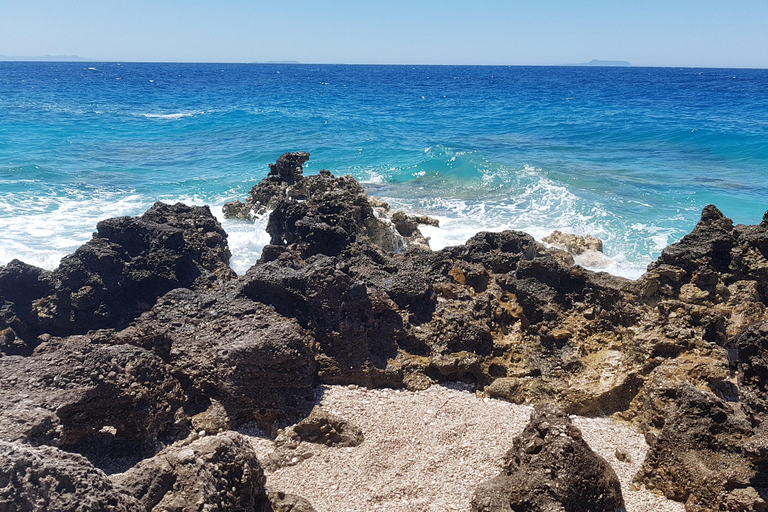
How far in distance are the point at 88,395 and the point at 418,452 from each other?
2.98 metres

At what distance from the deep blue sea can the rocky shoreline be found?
364 cm

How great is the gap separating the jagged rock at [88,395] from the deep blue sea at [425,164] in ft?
16.6

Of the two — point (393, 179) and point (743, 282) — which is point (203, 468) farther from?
point (393, 179)

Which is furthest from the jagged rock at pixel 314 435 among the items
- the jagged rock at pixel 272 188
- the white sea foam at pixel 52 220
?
the jagged rock at pixel 272 188

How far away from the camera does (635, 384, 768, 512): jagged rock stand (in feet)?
14.2

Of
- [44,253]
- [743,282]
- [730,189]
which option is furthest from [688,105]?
[44,253]

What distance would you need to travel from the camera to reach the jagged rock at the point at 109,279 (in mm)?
6363

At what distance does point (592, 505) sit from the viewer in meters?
4.18

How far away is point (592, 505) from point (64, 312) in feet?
19.6

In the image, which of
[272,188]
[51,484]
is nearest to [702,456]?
[51,484]

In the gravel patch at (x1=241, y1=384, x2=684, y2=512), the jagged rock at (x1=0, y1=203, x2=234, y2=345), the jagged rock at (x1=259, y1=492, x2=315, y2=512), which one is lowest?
the gravel patch at (x1=241, y1=384, x2=684, y2=512)

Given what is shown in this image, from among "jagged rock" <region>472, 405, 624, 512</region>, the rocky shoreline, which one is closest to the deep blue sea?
the rocky shoreline

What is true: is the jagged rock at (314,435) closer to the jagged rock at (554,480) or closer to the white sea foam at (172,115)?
the jagged rock at (554,480)

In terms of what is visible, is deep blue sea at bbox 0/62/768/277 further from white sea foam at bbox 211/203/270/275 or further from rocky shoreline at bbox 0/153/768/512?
rocky shoreline at bbox 0/153/768/512
